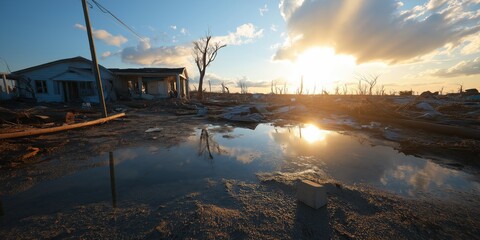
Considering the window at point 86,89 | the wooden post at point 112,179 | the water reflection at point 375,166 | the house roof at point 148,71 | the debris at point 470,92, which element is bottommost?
the water reflection at point 375,166

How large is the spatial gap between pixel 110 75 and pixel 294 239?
2303 centimetres

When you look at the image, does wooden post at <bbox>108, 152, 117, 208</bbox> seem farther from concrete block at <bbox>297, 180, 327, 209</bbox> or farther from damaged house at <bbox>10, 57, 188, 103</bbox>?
damaged house at <bbox>10, 57, 188, 103</bbox>

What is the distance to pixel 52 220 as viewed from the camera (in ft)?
6.35

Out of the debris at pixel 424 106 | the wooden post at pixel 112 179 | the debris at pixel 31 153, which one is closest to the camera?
the wooden post at pixel 112 179

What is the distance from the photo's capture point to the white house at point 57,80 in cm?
1664

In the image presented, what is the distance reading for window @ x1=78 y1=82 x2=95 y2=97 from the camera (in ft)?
57.8

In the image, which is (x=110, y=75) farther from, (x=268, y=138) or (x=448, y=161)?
(x=448, y=161)

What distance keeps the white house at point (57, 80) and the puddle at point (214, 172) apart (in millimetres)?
17786

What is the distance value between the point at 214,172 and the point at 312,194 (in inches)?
64.8

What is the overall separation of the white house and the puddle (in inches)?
700

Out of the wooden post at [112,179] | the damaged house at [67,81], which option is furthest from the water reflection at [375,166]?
the damaged house at [67,81]

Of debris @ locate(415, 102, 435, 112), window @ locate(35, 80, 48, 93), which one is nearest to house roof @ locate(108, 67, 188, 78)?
window @ locate(35, 80, 48, 93)

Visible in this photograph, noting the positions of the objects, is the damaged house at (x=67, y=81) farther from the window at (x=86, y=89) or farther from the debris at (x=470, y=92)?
the debris at (x=470, y=92)

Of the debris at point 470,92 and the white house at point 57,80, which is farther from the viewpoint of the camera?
the debris at point 470,92
